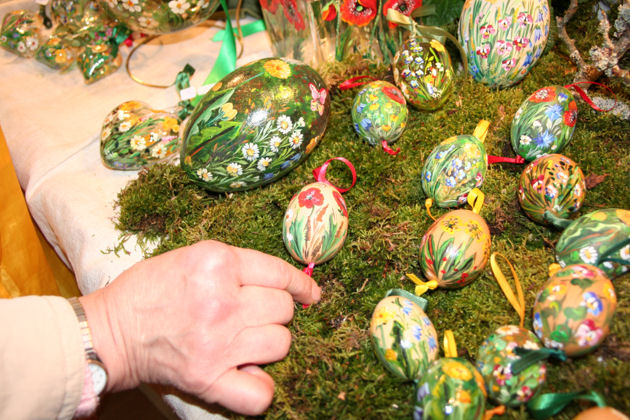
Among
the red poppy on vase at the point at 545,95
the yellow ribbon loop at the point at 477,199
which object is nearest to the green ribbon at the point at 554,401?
the yellow ribbon loop at the point at 477,199

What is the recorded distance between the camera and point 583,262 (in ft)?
2.84

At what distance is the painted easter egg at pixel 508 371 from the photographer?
30.0 inches

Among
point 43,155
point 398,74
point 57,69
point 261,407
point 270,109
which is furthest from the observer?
point 57,69

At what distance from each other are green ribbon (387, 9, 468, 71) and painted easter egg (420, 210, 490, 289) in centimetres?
51

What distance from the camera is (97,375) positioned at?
0.77 meters

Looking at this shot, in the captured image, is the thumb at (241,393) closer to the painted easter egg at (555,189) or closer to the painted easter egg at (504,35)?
the painted easter egg at (555,189)

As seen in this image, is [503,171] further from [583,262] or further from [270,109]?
[270,109]

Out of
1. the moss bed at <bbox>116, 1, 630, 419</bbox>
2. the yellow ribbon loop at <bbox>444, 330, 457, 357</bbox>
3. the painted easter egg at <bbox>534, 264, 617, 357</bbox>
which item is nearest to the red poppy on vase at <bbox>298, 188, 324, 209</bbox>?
the moss bed at <bbox>116, 1, 630, 419</bbox>

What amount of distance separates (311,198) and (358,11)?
2.10 feet

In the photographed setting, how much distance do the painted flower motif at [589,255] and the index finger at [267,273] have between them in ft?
1.64

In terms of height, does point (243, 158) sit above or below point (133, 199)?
above

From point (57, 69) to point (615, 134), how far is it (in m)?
1.72

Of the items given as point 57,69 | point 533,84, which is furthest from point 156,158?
point 533,84

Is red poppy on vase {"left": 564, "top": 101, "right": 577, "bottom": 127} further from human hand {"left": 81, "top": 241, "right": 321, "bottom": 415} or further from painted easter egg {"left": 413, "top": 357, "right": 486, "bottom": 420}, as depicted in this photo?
human hand {"left": 81, "top": 241, "right": 321, "bottom": 415}
